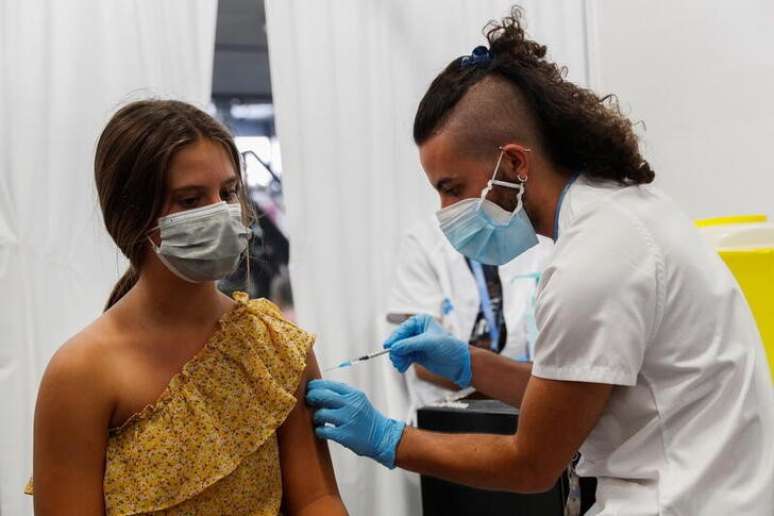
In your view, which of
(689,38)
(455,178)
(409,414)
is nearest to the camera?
(455,178)

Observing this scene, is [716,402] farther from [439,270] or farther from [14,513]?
[14,513]

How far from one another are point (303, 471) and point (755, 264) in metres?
1.42

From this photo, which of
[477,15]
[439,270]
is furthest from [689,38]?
[439,270]

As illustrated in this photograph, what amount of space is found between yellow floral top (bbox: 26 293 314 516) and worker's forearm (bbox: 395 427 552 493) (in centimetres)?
25

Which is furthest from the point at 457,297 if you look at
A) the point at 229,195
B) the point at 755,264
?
the point at 229,195

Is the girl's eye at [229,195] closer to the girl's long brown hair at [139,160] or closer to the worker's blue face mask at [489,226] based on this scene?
the girl's long brown hair at [139,160]

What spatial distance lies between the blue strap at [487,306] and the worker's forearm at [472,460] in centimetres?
122

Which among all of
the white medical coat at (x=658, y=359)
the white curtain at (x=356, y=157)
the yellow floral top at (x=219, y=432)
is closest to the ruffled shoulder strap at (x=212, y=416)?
the yellow floral top at (x=219, y=432)

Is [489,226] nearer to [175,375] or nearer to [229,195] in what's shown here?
[229,195]

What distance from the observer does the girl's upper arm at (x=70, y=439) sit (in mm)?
1257

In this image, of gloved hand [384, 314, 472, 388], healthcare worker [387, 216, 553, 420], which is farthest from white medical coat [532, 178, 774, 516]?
healthcare worker [387, 216, 553, 420]

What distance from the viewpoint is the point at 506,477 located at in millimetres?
1383

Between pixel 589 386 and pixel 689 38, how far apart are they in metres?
2.10

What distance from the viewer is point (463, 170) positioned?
1.49m
